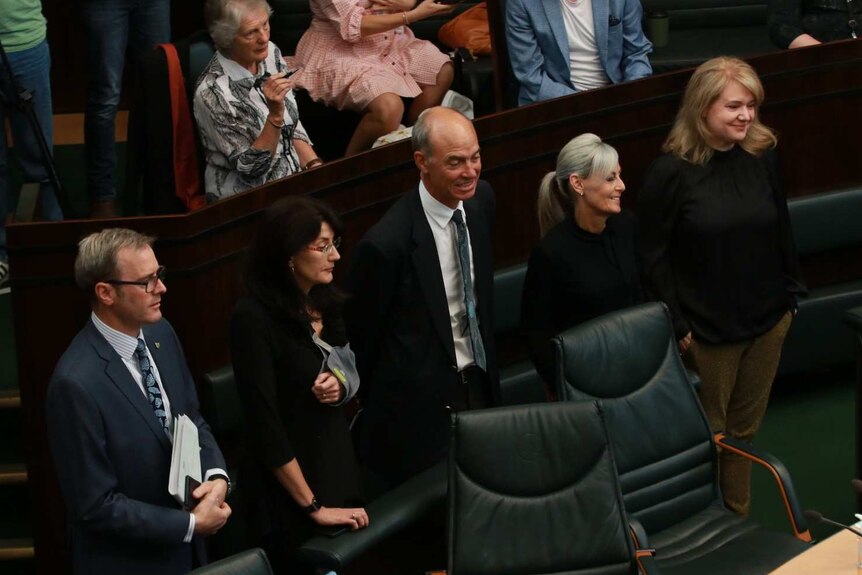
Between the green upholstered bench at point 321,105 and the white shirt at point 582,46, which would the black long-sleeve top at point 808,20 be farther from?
the green upholstered bench at point 321,105

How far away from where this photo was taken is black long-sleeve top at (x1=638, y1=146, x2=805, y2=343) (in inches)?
173

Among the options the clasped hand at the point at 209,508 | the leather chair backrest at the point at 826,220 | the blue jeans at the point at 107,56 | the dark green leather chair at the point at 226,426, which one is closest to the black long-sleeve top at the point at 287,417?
the clasped hand at the point at 209,508

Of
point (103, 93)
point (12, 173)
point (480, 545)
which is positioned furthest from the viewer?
point (12, 173)

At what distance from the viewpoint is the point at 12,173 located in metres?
5.96

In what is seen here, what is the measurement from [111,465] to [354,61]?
2254 mm

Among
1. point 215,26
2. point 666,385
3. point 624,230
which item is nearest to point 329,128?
point 215,26

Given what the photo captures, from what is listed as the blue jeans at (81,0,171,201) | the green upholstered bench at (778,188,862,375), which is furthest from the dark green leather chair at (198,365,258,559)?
the green upholstered bench at (778,188,862,375)

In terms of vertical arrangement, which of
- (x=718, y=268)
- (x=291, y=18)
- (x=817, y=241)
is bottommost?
(x=817, y=241)

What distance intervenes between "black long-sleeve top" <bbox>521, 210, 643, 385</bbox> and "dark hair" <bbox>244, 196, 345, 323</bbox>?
0.80 meters

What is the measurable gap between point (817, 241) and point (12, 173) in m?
3.14

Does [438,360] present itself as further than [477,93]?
No

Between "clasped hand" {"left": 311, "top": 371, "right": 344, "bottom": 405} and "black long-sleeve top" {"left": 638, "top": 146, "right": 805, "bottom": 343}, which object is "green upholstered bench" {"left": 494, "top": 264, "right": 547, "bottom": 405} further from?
"clasped hand" {"left": 311, "top": 371, "right": 344, "bottom": 405}

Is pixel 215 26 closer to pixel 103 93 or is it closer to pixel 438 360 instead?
pixel 103 93

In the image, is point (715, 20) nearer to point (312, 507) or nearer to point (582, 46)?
point (582, 46)
